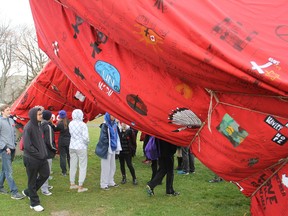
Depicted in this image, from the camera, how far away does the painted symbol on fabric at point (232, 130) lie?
3.66m

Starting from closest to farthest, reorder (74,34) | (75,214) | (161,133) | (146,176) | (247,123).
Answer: (247,123) < (161,133) < (74,34) < (75,214) < (146,176)

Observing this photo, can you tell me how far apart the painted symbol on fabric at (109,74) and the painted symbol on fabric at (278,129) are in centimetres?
184

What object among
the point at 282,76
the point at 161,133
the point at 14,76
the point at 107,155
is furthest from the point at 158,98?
the point at 14,76

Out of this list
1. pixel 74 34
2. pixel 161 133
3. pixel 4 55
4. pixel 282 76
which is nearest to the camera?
pixel 282 76

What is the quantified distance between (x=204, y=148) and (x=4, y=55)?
4578 centimetres

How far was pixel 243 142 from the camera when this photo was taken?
145 inches

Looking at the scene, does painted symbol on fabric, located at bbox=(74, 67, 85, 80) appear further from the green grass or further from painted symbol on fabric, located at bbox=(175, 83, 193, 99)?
the green grass

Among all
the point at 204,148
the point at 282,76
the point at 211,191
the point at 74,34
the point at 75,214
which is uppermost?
the point at 74,34

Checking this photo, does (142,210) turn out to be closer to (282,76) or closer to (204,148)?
(204,148)

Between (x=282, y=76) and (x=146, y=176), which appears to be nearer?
(x=282, y=76)

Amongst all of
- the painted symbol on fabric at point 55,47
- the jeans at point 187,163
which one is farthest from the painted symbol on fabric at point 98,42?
the jeans at point 187,163

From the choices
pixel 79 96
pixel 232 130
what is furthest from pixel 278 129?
pixel 79 96

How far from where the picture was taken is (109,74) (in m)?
4.34

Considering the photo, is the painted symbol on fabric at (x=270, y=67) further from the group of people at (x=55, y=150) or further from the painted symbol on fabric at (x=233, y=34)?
the group of people at (x=55, y=150)
